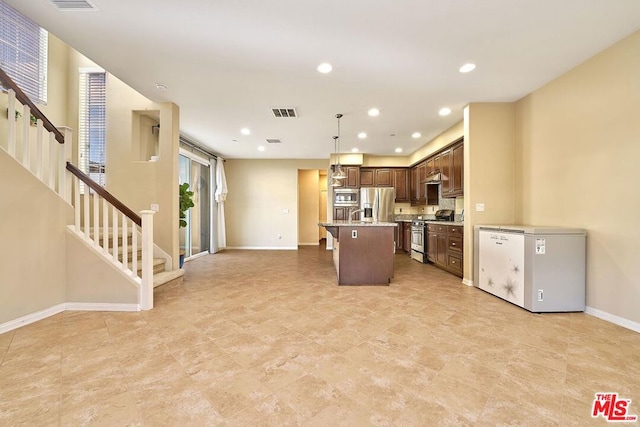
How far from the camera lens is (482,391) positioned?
1.61 meters

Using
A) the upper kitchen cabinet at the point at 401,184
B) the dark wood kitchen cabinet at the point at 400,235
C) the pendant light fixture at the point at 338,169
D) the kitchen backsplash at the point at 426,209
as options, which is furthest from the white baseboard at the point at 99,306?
the upper kitchen cabinet at the point at 401,184

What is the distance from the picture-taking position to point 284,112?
4410mm

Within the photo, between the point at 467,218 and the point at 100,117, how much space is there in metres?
6.37

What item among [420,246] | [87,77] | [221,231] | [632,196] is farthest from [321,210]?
[632,196]

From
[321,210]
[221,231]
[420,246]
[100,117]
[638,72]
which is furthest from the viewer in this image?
[321,210]

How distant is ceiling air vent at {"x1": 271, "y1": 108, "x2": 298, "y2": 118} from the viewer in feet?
14.1

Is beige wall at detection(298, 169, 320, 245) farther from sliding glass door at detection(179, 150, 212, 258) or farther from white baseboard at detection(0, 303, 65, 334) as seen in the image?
white baseboard at detection(0, 303, 65, 334)

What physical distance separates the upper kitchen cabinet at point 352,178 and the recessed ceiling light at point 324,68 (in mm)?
4494

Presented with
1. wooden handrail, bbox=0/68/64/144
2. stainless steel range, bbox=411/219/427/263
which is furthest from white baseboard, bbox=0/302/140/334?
stainless steel range, bbox=411/219/427/263

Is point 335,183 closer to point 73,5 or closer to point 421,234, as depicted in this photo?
point 421,234

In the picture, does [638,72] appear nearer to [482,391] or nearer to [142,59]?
[482,391]

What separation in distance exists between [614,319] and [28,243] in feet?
19.7

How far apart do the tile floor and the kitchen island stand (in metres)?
0.81

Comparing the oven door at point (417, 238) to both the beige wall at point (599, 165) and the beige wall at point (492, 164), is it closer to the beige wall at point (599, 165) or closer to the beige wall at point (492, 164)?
the beige wall at point (492, 164)
